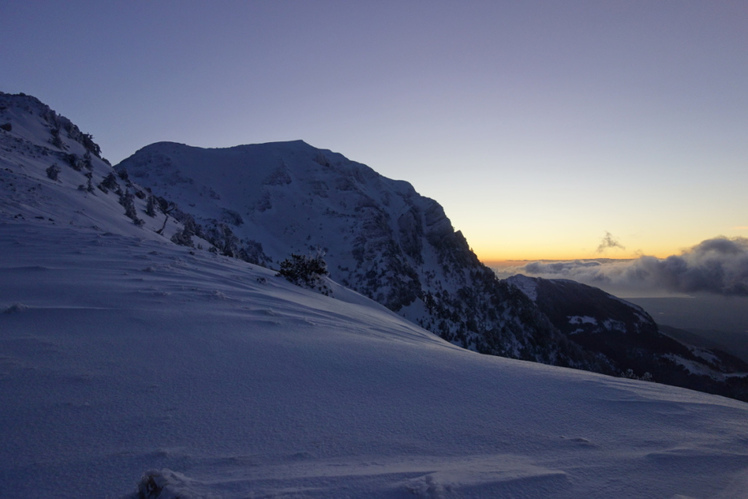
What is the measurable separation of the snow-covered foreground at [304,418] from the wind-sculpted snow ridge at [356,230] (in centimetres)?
3973

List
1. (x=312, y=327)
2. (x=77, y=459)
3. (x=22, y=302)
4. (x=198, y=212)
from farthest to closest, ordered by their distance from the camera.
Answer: (x=198, y=212)
(x=312, y=327)
(x=22, y=302)
(x=77, y=459)

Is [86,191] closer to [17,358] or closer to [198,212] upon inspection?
[17,358]

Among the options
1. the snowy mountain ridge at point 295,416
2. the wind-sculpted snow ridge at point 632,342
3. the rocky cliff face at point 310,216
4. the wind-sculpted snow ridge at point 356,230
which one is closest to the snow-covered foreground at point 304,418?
the snowy mountain ridge at point 295,416

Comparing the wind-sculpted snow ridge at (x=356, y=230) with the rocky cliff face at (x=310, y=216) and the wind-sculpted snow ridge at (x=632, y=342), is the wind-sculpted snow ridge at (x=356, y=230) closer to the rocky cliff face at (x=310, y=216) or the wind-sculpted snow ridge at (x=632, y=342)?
the rocky cliff face at (x=310, y=216)

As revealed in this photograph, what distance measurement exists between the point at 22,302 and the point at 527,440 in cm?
632

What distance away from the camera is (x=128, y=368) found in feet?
11.7

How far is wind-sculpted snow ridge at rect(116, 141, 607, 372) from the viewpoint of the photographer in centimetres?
5572

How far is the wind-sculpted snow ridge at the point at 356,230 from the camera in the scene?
183 ft

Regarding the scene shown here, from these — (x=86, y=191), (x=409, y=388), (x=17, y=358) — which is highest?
(x=86, y=191)

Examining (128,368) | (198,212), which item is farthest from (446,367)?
(198,212)

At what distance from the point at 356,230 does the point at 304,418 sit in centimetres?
5969

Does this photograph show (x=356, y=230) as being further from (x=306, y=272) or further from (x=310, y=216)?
(x=306, y=272)

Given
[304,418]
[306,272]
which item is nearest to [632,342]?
[306,272]

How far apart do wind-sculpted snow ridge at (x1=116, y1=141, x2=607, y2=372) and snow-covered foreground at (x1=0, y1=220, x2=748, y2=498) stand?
3973 cm
